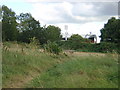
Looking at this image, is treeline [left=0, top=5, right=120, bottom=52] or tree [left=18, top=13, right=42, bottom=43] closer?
treeline [left=0, top=5, right=120, bottom=52]

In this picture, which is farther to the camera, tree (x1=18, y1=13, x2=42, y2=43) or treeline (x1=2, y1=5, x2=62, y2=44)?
tree (x1=18, y1=13, x2=42, y2=43)

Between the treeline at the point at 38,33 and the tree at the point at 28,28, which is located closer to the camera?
the treeline at the point at 38,33

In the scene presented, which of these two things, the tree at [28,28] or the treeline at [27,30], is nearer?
the treeline at [27,30]

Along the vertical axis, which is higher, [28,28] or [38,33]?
[28,28]

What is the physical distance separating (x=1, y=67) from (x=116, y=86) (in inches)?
114

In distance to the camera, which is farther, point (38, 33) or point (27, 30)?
point (27, 30)

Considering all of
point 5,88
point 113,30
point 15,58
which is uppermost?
point 113,30

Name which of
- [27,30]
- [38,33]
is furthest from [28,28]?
[38,33]

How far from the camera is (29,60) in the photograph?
22.7 ft

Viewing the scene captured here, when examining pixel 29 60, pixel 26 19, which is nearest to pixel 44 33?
pixel 26 19

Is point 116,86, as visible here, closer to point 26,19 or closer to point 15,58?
point 15,58

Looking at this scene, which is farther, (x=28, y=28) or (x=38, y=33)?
(x=28, y=28)

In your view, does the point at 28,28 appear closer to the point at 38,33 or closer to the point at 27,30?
the point at 27,30

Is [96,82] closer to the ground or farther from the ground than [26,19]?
Result: closer to the ground
